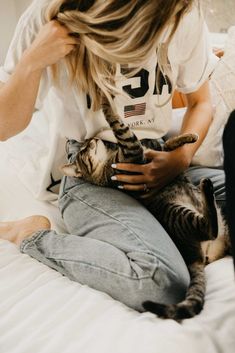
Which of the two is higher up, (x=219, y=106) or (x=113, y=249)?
(x=219, y=106)

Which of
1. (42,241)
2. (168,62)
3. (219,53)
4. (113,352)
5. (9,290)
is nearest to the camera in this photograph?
(113,352)

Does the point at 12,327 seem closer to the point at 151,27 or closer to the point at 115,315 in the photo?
the point at 115,315

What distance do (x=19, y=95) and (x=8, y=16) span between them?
1222 mm

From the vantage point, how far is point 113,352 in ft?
1.88

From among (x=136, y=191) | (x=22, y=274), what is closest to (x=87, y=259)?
(x=22, y=274)

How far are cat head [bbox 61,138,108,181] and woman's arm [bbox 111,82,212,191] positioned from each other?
57mm

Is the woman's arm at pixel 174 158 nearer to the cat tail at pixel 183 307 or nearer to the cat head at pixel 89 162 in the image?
the cat head at pixel 89 162

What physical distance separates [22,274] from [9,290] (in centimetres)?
A: 5

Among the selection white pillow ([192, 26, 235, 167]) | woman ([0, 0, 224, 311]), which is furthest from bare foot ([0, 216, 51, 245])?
white pillow ([192, 26, 235, 167])

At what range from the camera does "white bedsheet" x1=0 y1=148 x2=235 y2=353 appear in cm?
58

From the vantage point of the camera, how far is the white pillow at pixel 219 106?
3.83 feet

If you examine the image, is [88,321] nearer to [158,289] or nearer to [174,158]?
[158,289]

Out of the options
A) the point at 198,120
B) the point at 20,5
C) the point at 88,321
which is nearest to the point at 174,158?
the point at 198,120

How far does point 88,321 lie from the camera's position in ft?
2.09
